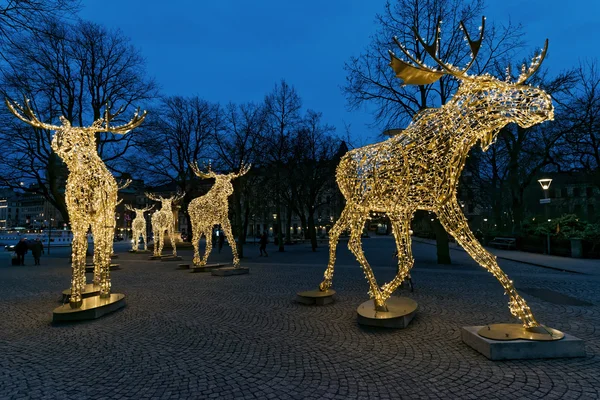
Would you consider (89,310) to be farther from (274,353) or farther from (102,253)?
(274,353)

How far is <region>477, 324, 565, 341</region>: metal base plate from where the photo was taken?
13.5 ft

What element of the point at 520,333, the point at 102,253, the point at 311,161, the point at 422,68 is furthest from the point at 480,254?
the point at 311,161

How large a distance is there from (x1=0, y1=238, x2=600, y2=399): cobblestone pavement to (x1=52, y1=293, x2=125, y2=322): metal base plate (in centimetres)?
18

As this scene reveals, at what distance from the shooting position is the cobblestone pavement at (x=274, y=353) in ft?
11.3

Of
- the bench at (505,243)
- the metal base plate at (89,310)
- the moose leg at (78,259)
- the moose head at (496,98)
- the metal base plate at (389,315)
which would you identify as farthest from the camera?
the bench at (505,243)

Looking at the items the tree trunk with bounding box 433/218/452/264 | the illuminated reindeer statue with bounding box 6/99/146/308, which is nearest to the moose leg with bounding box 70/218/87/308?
the illuminated reindeer statue with bounding box 6/99/146/308

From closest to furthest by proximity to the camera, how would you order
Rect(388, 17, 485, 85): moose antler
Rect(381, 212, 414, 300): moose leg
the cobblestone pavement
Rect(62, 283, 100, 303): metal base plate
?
the cobblestone pavement
Rect(388, 17, 485, 85): moose antler
Rect(381, 212, 414, 300): moose leg
Rect(62, 283, 100, 303): metal base plate

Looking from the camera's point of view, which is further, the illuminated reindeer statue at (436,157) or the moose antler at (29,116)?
the moose antler at (29,116)

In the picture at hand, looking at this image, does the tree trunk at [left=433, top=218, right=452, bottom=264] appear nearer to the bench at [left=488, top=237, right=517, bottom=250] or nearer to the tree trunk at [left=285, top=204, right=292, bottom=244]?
the bench at [left=488, top=237, right=517, bottom=250]

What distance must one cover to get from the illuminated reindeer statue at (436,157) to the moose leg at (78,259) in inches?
206

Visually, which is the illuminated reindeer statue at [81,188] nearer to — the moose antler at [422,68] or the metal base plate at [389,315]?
the metal base plate at [389,315]

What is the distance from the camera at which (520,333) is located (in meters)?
4.25

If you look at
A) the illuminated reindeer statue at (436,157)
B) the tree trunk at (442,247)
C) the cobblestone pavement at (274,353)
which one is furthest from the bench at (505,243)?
the illuminated reindeer statue at (436,157)

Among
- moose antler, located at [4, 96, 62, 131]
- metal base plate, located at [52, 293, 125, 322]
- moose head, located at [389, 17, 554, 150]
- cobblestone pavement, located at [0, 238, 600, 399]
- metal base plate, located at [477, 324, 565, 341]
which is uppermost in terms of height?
moose antler, located at [4, 96, 62, 131]
